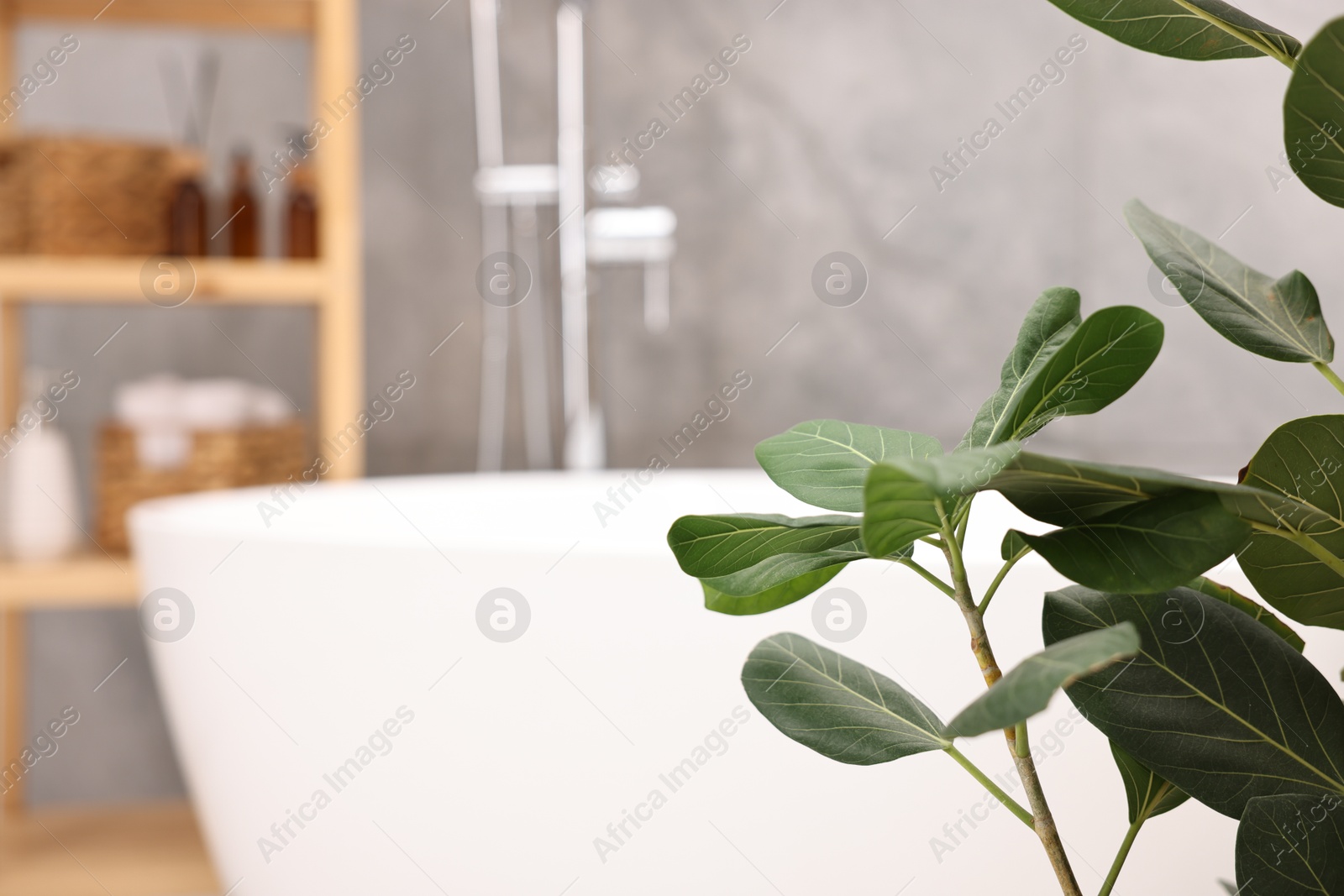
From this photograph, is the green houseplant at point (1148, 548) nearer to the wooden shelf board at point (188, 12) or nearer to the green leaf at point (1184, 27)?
the green leaf at point (1184, 27)

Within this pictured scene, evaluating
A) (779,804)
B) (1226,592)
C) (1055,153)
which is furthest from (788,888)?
(1055,153)

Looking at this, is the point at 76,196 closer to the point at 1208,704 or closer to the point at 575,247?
the point at 575,247

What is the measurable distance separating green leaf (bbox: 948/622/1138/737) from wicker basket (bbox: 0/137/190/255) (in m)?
1.57

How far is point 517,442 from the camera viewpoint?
6.88 ft

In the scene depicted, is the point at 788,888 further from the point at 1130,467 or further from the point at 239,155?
the point at 239,155

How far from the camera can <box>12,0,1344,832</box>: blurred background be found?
1.93 m

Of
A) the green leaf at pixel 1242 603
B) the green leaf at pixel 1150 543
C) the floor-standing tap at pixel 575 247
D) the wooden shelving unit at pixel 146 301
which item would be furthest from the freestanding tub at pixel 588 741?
the floor-standing tap at pixel 575 247

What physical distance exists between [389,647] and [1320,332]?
690mm

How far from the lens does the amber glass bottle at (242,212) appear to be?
156 centimetres

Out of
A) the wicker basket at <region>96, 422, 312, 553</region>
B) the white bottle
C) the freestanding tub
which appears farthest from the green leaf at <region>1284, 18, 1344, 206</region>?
the white bottle

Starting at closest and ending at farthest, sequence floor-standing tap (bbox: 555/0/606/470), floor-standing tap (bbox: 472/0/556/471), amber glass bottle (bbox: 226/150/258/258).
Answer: amber glass bottle (bbox: 226/150/258/258) < floor-standing tap (bbox: 555/0/606/470) < floor-standing tap (bbox: 472/0/556/471)

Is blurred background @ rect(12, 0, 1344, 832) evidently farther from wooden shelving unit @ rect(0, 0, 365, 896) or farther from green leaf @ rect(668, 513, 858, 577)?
green leaf @ rect(668, 513, 858, 577)

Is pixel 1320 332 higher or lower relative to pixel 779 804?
higher

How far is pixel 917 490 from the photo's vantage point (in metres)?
0.23
